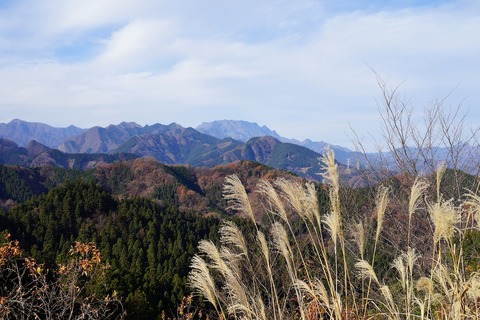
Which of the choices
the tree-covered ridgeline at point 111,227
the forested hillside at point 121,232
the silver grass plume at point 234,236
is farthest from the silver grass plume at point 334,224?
the tree-covered ridgeline at point 111,227

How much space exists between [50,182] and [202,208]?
65731 mm

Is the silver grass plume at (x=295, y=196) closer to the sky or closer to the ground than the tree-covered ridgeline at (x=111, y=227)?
closer to the sky

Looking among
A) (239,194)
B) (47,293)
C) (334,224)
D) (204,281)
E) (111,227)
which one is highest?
(239,194)

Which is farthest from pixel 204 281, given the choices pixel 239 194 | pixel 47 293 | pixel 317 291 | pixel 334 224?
pixel 47 293

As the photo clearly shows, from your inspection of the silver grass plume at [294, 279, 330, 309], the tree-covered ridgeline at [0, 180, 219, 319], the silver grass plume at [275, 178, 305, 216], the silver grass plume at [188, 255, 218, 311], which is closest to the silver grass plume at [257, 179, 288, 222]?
the silver grass plume at [275, 178, 305, 216]

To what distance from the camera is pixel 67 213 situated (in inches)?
2021

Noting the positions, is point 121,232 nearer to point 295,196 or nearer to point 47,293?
point 47,293

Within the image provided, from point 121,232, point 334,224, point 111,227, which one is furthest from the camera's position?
point 121,232

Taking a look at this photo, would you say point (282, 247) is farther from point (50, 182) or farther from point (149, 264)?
point (50, 182)

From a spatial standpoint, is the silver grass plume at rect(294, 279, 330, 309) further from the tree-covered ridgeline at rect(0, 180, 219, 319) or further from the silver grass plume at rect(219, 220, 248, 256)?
the tree-covered ridgeline at rect(0, 180, 219, 319)

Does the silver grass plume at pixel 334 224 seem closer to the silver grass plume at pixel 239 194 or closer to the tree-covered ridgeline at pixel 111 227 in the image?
the silver grass plume at pixel 239 194

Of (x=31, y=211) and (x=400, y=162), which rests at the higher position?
(x=400, y=162)

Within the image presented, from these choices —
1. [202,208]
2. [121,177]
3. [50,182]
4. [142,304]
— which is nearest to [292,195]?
[142,304]

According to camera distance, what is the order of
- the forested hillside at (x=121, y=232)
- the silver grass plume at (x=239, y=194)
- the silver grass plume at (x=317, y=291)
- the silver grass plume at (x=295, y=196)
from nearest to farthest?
1. the silver grass plume at (x=317, y=291)
2. the silver grass plume at (x=295, y=196)
3. the silver grass plume at (x=239, y=194)
4. the forested hillside at (x=121, y=232)
